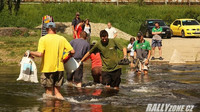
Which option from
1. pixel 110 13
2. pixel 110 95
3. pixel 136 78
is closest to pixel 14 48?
pixel 136 78

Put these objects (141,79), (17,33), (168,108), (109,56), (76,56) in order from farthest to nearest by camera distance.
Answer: (17,33), (141,79), (76,56), (109,56), (168,108)

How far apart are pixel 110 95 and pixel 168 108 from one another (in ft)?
8.46

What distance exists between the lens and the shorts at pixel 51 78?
12.4 m

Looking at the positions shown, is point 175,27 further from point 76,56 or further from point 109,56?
point 109,56

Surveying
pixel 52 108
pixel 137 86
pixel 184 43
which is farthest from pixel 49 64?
pixel 184 43

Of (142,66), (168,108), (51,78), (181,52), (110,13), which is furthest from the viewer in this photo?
(110,13)

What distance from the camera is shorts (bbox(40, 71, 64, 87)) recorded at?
12.4 metres

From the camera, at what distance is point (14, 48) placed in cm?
2795

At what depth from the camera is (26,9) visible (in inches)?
1973

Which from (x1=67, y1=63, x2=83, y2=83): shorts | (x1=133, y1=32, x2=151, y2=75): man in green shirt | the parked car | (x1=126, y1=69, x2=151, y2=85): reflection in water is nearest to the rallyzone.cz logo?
(x1=67, y1=63, x2=83, y2=83): shorts

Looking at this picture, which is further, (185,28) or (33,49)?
(185,28)

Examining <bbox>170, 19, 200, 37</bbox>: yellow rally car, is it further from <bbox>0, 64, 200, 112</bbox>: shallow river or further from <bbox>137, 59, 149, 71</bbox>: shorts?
<bbox>0, 64, 200, 112</bbox>: shallow river

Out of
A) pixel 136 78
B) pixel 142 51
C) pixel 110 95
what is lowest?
pixel 136 78

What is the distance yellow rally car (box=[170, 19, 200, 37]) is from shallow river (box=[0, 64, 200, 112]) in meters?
22.0
